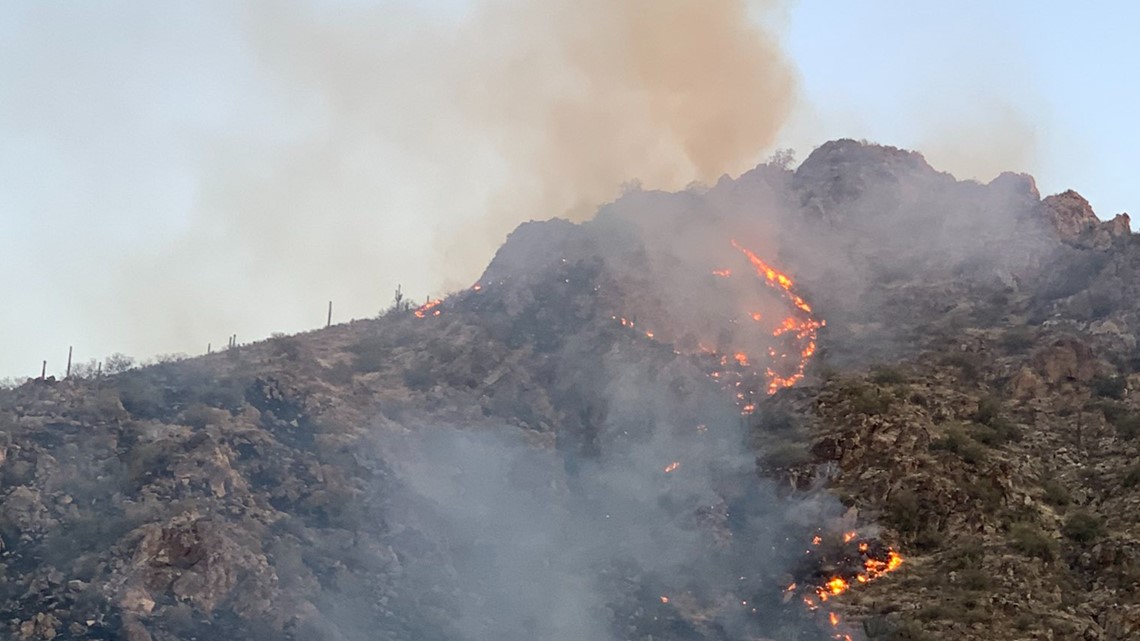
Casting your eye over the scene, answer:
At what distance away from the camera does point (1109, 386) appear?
51000mm

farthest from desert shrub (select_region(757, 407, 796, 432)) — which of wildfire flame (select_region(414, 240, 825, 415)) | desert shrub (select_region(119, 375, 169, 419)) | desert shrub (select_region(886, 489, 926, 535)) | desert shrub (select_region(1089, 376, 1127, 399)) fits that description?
desert shrub (select_region(119, 375, 169, 419))

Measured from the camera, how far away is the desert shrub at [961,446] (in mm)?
45281

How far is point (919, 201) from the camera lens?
73.2 metres

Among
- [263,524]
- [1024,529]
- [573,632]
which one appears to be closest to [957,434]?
[1024,529]

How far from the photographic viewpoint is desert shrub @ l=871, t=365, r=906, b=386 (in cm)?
5247

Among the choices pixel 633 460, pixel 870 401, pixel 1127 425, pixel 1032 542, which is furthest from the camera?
pixel 633 460

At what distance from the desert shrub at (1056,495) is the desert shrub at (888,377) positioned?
9.06m

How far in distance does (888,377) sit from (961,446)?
294 inches

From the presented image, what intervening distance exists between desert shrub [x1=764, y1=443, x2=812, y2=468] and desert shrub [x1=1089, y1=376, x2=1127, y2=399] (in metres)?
13.7

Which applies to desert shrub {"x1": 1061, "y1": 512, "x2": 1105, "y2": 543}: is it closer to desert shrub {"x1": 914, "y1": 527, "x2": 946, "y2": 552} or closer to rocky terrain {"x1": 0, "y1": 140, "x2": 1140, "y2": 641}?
rocky terrain {"x1": 0, "y1": 140, "x2": 1140, "y2": 641}

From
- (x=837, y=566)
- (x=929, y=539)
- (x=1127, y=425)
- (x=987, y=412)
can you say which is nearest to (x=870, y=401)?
(x=987, y=412)

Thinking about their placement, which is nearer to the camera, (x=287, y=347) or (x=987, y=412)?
(x=987, y=412)

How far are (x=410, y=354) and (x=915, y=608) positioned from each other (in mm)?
31076

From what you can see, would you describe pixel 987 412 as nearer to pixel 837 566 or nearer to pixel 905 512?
pixel 905 512
